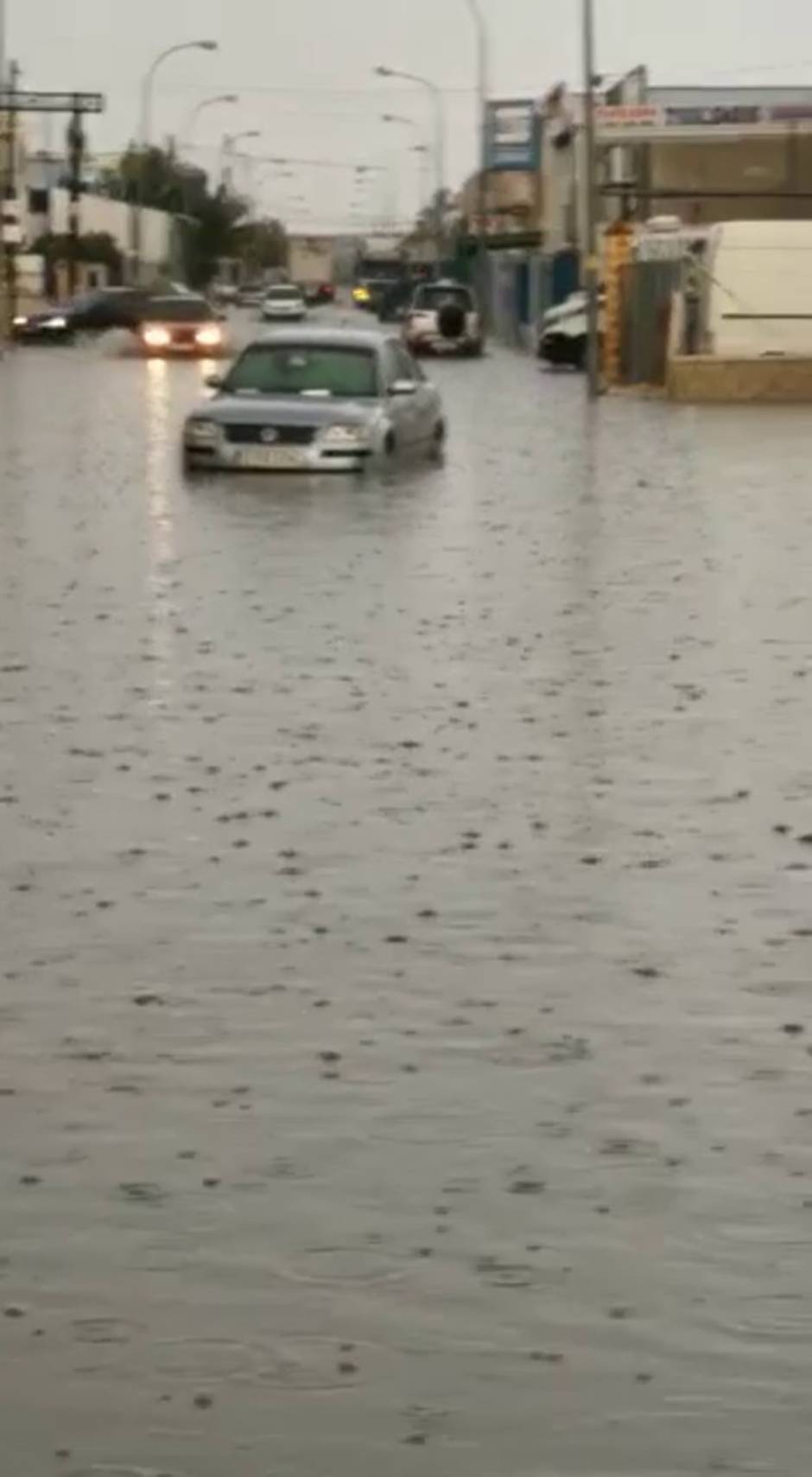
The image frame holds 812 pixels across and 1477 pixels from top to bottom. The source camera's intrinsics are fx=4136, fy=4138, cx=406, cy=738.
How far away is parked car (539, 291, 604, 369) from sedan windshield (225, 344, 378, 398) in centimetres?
3685

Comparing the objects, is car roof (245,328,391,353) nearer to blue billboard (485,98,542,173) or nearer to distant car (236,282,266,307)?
blue billboard (485,98,542,173)

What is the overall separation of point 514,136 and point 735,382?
3138 inches

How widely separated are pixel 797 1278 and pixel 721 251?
52.1m

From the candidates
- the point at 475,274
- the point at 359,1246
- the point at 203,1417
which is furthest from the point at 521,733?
the point at 475,274

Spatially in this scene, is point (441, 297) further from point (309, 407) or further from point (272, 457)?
point (272, 457)

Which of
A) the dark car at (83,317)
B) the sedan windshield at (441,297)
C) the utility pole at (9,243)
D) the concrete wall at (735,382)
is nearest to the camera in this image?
the concrete wall at (735,382)

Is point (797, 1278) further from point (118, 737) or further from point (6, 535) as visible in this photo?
point (6, 535)

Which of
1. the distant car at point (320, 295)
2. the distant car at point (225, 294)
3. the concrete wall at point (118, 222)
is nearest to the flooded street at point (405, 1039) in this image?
the concrete wall at point (118, 222)

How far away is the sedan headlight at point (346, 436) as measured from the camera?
33.8m

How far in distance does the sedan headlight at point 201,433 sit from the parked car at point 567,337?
37.7 metres

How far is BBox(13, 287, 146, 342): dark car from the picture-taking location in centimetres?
Answer: 9575

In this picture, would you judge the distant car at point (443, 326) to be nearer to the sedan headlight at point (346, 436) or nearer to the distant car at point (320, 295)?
the sedan headlight at point (346, 436)

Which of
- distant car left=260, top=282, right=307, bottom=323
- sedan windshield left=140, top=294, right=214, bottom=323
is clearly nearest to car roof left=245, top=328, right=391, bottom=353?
sedan windshield left=140, top=294, right=214, bottom=323

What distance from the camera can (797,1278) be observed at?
23.8 feet
